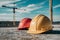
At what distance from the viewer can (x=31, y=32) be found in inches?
744

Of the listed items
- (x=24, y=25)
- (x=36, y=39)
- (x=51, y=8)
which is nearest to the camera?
(x=36, y=39)

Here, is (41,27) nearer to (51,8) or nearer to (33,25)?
(33,25)

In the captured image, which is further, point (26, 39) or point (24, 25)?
point (24, 25)

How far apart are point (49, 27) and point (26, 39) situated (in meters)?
4.28

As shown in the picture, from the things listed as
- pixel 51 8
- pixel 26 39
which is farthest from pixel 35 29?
pixel 51 8

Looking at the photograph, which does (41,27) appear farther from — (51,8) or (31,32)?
(51,8)

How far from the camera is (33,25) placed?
18.7 meters

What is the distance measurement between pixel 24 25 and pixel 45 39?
8.27 meters

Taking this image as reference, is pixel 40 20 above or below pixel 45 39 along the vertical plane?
above

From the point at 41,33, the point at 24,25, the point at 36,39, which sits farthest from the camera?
the point at 24,25

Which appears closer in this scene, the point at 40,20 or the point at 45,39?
the point at 45,39

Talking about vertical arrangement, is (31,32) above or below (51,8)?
below

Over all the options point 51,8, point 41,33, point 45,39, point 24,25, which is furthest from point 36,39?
point 51,8

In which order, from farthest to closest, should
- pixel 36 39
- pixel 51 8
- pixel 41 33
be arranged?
pixel 51 8 < pixel 41 33 < pixel 36 39
